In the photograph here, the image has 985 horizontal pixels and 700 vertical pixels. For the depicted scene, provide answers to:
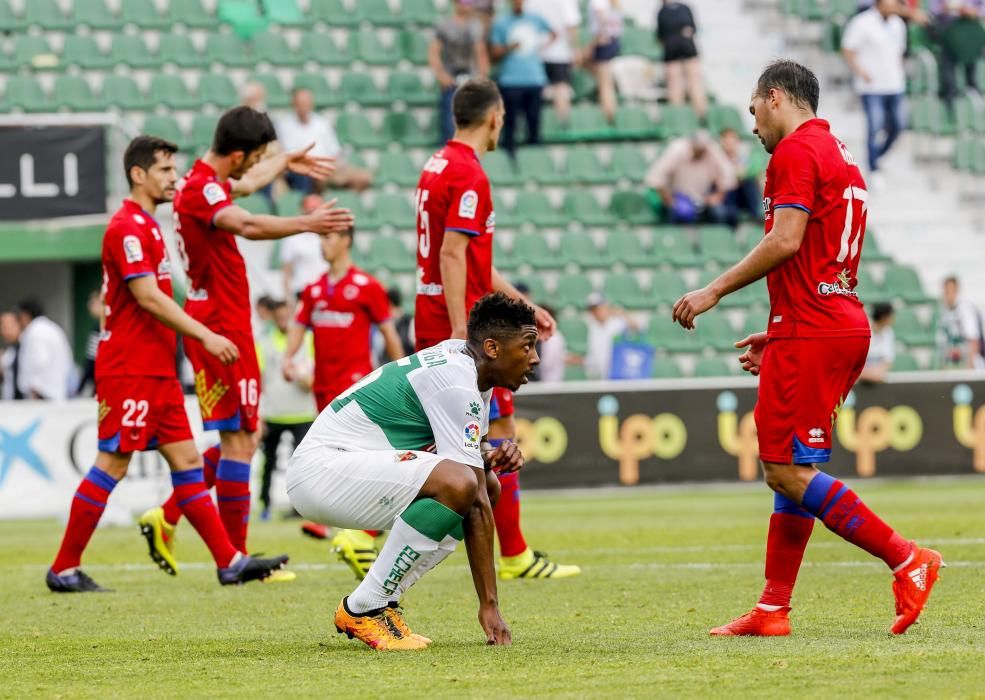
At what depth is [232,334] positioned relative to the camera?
875cm

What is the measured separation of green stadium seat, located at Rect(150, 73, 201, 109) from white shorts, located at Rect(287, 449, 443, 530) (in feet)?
48.0

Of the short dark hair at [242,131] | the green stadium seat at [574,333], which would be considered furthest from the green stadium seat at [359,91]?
the short dark hair at [242,131]

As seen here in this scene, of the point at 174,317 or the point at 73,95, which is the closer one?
the point at 174,317

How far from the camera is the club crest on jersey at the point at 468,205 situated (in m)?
8.30

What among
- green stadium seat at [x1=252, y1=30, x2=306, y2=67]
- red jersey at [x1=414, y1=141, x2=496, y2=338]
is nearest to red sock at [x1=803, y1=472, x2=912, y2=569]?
red jersey at [x1=414, y1=141, x2=496, y2=338]

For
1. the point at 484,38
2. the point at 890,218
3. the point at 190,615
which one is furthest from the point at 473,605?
the point at 890,218

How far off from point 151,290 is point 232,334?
1.95ft

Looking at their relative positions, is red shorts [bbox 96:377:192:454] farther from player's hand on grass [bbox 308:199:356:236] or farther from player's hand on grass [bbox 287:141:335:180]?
player's hand on grass [bbox 308:199:356:236]

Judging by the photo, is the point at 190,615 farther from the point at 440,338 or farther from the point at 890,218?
the point at 890,218

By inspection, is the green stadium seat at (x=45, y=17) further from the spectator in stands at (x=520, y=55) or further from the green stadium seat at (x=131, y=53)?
the spectator in stands at (x=520, y=55)

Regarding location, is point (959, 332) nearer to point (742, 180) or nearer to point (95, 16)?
point (742, 180)

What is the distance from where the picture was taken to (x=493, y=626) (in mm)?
5895

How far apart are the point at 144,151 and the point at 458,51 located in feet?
37.3

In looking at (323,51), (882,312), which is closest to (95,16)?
(323,51)
